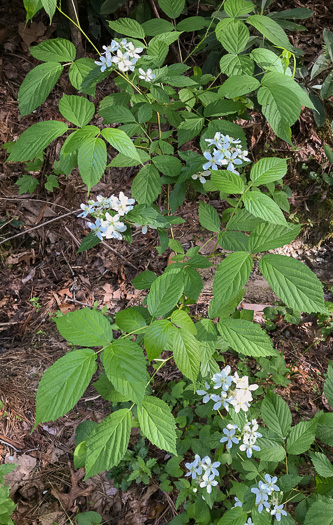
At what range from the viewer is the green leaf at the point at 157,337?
105 centimetres

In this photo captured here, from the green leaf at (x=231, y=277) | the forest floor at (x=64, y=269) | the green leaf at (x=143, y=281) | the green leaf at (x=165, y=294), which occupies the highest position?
the green leaf at (x=231, y=277)

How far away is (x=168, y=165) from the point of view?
149cm

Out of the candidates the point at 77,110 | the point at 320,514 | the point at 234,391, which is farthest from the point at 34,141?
the point at 320,514

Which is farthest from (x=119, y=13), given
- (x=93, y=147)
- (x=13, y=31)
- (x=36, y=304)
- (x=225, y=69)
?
(x=36, y=304)

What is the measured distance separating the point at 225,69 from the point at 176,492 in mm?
2292

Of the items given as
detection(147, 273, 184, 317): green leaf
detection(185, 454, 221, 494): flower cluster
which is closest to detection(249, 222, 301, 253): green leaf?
detection(147, 273, 184, 317): green leaf

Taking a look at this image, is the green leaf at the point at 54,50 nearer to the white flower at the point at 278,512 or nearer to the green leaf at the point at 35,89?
the green leaf at the point at 35,89

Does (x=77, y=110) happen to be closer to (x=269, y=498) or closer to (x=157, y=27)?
(x=157, y=27)

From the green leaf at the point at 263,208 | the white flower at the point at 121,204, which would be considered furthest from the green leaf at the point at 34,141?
the green leaf at the point at 263,208

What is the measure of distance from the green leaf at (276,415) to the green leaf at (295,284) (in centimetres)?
74

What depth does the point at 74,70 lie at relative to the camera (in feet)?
4.66

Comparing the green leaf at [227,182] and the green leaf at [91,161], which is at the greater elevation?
the green leaf at [91,161]

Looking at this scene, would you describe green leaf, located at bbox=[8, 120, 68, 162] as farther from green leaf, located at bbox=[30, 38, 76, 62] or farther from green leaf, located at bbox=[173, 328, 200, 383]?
green leaf, located at bbox=[173, 328, 200, 383]

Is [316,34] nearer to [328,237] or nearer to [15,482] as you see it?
[328,237]
